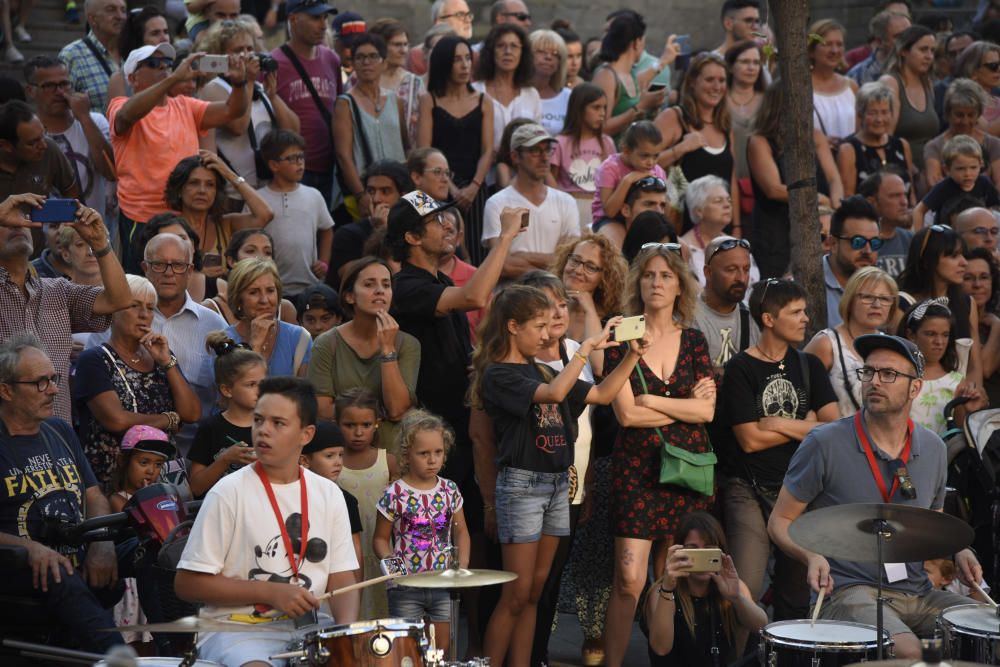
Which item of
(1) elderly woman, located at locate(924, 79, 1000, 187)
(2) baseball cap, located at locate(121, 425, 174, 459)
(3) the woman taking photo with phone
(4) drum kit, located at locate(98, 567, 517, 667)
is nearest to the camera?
(4) drum kit, located at locate(98, 567, 517, 667)

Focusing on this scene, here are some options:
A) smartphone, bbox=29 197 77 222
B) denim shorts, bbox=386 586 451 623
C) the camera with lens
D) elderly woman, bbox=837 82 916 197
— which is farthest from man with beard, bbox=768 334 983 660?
elderly woman, bbox=837 82 916 197

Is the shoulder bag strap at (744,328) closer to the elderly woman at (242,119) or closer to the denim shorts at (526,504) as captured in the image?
the denim shorts at (526,504)

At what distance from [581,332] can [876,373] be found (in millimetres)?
2173

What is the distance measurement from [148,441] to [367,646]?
2253 mm

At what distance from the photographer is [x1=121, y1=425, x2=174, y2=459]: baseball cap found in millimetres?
7758

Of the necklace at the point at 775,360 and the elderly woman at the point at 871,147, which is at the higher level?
the elderly woman at the point at 871,147

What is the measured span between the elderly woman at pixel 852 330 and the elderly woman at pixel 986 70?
5.21 m

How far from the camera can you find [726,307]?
9398mm

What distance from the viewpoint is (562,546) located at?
27.0 ft

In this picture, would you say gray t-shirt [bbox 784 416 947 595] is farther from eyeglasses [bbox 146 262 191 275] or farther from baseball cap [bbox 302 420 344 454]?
eyeglasses [bbox 146 262 191 275]

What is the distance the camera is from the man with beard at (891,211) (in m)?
11.3

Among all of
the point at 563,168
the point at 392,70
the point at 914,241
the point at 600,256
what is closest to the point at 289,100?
the point at 392,70

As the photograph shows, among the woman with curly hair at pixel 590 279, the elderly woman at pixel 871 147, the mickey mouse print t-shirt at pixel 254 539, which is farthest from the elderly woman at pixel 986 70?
the mickey mouse print t-shirt at pixel 254 539

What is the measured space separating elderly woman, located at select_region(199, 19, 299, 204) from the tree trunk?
3488 millimetres
